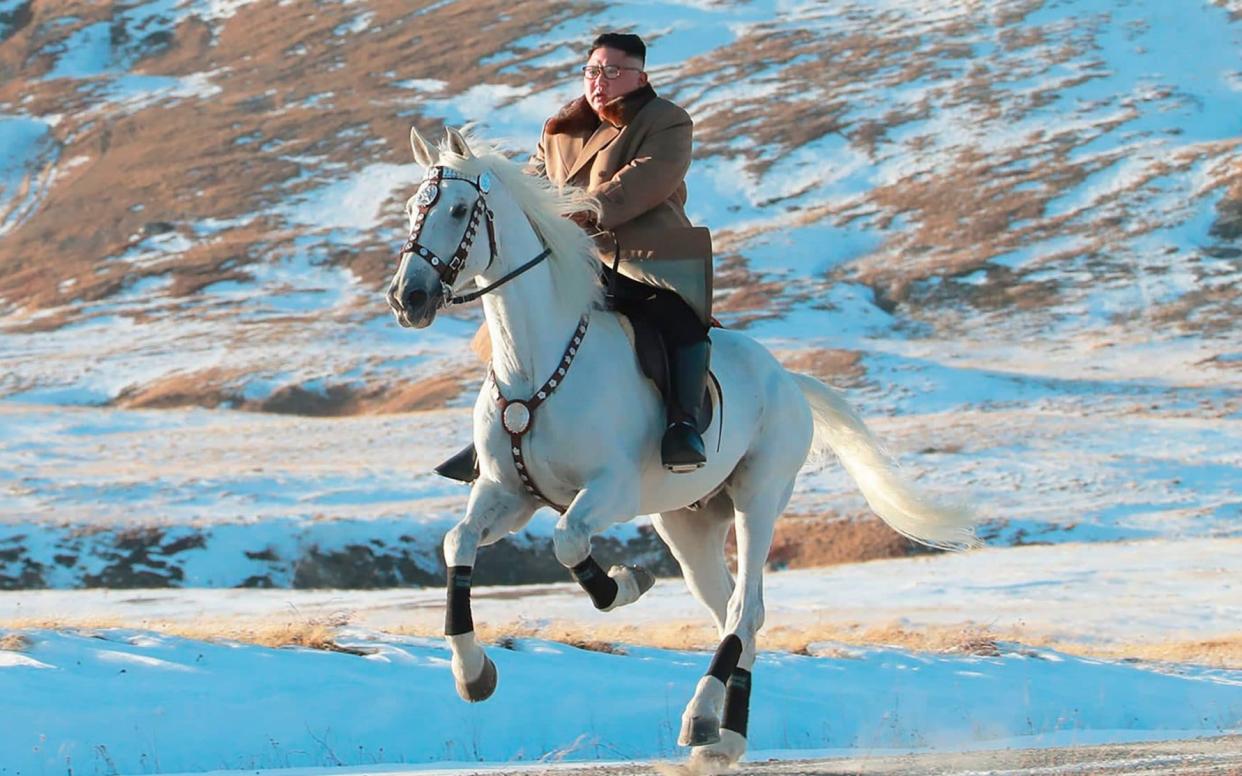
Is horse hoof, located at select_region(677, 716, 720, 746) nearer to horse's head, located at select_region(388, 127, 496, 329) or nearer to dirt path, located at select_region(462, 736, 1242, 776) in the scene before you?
dirt path, located at select_region(462, 736, 1242, 776)

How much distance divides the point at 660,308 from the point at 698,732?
2.38 meters

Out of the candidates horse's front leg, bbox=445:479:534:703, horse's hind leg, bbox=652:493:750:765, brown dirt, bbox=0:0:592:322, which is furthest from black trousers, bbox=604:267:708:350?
brown dirt, bbox=0:0:592:322

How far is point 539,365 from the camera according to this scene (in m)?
9.34

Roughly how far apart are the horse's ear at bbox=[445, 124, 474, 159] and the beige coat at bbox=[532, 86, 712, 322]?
1.20m

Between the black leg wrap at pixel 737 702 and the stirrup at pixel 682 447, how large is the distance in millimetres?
1343

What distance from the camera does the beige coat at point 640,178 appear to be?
404 inches

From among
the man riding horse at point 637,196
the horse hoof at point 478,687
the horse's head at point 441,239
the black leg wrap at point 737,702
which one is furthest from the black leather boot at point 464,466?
the black leg wrap at point 737,702

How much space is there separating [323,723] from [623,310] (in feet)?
12.6

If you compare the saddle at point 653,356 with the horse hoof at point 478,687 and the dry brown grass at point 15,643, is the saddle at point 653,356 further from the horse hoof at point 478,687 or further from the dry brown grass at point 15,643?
the dry brown grass at point 15,643

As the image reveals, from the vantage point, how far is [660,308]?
10273 mm

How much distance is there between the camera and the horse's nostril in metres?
8.32

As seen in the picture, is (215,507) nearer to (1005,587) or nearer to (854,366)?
(1005,587)

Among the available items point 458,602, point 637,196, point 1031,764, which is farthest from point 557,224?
point 1031,764

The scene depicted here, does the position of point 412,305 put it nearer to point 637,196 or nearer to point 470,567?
point 470,567
